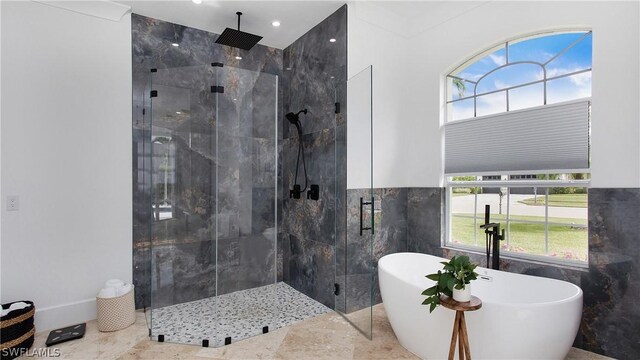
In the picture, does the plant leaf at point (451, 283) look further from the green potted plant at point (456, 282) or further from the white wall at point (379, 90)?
the white wall at point (379, 90)

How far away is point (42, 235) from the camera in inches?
101

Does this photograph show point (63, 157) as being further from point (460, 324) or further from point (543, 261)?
point (543, 261)

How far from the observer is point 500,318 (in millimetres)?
1770

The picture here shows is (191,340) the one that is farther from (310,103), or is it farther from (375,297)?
(310,103)

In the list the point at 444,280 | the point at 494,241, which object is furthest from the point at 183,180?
the point at 494,241

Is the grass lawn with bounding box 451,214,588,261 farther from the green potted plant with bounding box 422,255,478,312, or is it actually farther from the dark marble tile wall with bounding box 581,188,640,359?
the green potted plant with bounding box 422,255,478,312

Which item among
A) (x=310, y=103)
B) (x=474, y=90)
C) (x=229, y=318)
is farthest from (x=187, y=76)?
(x=474, y=90)

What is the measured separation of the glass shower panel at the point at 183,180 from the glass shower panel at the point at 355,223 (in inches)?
44.3

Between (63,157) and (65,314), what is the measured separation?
1.31 meters

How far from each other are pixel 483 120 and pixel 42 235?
3863 mm

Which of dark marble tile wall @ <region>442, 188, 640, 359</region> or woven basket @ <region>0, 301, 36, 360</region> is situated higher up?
dark marble tile wall @ <region>442, 188, 640, 359</region>

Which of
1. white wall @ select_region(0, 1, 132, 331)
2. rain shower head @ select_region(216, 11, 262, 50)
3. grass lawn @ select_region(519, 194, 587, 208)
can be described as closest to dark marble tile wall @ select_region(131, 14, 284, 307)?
white wall @ select_region(0, 1, 132, 331)

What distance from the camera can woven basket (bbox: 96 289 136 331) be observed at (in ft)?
8.32

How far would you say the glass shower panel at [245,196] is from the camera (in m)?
2.61
